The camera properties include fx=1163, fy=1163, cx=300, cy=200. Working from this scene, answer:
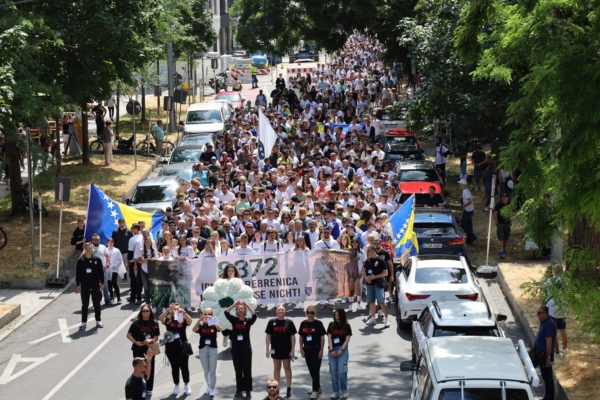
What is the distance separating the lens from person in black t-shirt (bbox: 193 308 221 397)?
1706cm

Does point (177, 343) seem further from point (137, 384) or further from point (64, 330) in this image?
point (64, 330)

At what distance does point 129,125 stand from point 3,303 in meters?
29.1

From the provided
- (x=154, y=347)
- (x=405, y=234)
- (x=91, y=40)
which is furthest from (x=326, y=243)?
(x=91, y=40)

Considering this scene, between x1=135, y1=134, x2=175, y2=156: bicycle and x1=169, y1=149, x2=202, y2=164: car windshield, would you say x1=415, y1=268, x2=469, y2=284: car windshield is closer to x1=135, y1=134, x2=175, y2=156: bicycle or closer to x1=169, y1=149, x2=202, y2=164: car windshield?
x1=169, y1=149, x2=202, y2=164: car windshield

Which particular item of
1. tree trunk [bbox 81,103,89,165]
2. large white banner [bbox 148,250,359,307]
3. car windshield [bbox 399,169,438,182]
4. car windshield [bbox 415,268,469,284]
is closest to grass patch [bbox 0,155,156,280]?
tree trunk [bbox 81,103,89,165]

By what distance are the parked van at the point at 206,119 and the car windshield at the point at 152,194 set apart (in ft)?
46.5

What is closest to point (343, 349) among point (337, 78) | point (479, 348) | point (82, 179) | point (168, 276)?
point (479, 348)

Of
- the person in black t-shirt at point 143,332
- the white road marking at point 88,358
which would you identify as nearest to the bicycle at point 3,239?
the white road marking at point 88,358

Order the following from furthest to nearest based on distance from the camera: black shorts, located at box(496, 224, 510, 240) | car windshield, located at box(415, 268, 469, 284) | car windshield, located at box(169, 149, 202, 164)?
1. car windshield, located at box(169, 149, 202, 164)
2. black shorts, located at box(496, 224, 510, 240)
3. car windshield, located at box(415, 268, 469, 284)

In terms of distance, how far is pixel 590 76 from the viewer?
13477 mm

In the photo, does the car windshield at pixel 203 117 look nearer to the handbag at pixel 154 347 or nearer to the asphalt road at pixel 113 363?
the asphalt road at pixel 113 363

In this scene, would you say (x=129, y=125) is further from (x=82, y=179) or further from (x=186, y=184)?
(x=186, y=184)

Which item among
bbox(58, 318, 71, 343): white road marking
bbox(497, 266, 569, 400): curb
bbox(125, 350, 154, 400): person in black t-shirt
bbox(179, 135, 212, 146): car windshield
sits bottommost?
bbox(58, 318, 71, 343): white road marking

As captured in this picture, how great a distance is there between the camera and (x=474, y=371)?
13023 mm
